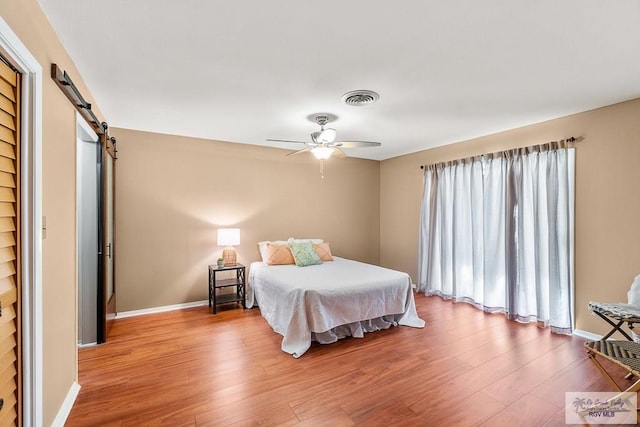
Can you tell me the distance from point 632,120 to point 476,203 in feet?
5.83

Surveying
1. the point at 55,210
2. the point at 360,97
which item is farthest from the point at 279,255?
the point at 55,210

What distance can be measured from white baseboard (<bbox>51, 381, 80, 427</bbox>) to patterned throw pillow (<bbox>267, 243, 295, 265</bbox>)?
2.40 metres

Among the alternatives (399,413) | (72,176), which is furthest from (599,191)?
(72,176)

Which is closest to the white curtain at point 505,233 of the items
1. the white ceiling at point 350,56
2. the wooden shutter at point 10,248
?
the white ceiling at point 350,56

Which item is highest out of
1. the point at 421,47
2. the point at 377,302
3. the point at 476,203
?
the point at 421,47

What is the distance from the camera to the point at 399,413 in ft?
6.68

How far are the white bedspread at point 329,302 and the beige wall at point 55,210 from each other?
172 centimetres

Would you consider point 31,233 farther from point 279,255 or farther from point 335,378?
point 279,255

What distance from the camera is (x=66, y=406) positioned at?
79.5 inches

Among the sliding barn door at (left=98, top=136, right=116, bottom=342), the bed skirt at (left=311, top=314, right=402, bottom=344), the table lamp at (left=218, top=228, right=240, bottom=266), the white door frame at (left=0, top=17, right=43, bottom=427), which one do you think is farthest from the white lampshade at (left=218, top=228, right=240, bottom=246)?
the white door frame at (left=0, top=17, right=43, bottom=427)

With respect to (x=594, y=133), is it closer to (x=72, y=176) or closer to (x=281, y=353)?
(x=281, y=353)

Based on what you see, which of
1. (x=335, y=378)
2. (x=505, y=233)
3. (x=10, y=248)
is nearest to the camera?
(x=10, y=248)

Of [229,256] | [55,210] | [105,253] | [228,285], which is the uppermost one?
[55,210]

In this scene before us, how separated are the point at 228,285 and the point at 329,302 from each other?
179 centimetres
